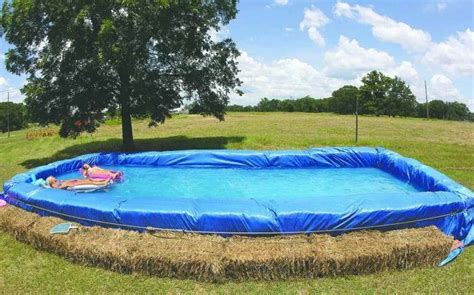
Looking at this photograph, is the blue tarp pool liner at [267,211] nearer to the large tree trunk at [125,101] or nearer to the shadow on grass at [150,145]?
the large tree trunk at [125,101]

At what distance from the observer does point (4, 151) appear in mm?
20141

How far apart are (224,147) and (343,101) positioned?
211 ft

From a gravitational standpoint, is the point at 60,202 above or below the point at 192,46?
below

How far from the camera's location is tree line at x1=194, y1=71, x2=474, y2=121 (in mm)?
71000

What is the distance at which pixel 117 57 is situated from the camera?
14.0 m

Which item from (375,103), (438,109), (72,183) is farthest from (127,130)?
(438,109)

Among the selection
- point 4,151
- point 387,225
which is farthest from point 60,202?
point 4,151

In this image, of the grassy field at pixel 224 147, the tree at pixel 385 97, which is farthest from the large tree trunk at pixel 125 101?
the tree at pixel 385 97

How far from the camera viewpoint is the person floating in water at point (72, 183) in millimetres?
10836

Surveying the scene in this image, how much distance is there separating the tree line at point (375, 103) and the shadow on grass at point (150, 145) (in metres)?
43.6

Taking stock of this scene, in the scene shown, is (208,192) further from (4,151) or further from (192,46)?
(4,151)

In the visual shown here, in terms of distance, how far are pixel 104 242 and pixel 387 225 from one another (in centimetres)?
474

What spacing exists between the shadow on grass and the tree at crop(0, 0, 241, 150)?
134 cm

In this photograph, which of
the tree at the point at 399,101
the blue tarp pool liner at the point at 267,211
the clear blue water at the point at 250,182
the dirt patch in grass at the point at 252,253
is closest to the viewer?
the dirt patch in grass at the point at 252,253
